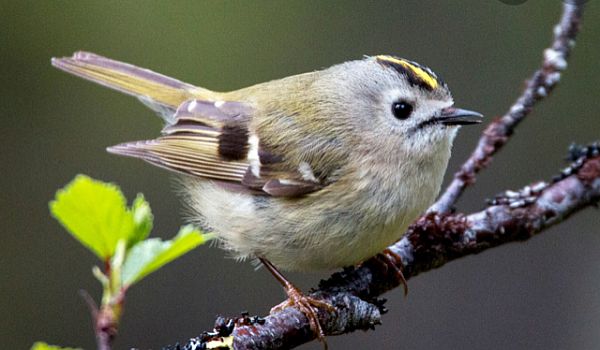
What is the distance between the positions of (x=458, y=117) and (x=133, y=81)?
1.56 metres

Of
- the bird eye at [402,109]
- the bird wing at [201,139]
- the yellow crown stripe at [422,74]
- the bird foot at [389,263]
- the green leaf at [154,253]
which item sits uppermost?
the yellow crown stripe at [422,74]

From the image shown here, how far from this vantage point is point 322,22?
16.2 ft

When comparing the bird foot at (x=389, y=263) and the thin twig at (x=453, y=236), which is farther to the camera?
the bird foot at (x=389, y=263)

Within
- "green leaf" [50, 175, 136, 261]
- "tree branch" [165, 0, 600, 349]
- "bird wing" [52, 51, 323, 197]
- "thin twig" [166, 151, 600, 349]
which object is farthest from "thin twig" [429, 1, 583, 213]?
"green leaf" [50, 175, 136, 261]

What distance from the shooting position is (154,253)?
1081 mm

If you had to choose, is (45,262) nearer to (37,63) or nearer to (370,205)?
(37,63)

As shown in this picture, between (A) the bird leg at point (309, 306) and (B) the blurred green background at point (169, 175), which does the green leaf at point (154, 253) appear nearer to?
(A) the bird leg at point (309, 306)

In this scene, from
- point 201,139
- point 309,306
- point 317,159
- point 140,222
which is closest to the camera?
point 140,222

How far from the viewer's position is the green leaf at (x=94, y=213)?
98 centimetres

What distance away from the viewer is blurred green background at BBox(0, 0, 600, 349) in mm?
4402

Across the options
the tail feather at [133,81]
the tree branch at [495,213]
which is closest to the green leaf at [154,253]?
the tree branch at [495,213]

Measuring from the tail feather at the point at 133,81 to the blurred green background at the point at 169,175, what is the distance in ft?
3.07

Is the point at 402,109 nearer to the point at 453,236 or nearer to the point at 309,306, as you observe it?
the point at 453,236

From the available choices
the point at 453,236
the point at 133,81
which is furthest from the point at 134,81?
the point at 453,236
